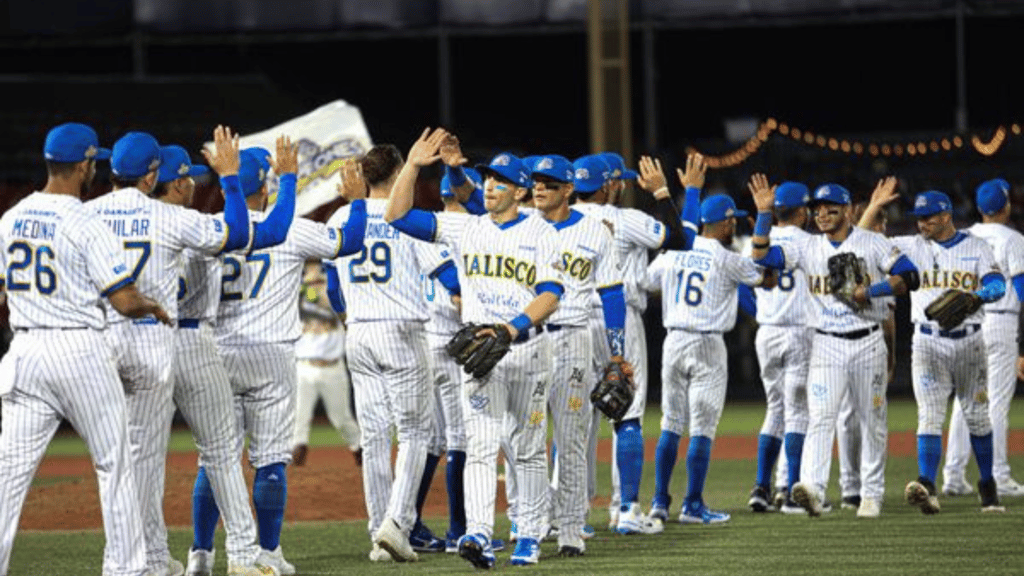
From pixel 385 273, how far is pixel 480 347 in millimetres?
1517

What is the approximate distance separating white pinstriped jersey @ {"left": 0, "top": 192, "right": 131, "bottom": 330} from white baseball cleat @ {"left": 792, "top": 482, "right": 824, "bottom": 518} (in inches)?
218

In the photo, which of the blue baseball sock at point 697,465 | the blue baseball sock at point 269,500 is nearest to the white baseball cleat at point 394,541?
the blue baseball sock at point 269,500

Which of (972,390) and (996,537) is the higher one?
(972,390)

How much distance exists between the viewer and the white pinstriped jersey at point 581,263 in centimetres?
1020

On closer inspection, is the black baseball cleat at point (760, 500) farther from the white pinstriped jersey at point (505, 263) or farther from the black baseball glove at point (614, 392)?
the white pinstriped jersey at point (505, 263)

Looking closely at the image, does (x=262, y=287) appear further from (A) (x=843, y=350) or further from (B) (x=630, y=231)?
(A) (x=843, y=350)

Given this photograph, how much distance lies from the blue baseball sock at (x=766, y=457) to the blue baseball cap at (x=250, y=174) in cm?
482

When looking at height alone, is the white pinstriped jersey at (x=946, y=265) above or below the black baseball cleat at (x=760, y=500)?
above

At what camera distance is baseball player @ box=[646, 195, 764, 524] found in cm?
1267

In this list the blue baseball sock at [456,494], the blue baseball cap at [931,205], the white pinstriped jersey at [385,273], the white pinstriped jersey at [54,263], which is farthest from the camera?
the blue baseball cap at [931,205]

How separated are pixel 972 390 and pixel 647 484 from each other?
3.86m

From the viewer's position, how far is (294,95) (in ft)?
111

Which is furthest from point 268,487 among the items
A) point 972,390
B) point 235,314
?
point 972,390

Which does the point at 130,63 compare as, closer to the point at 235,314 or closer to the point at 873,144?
the point at 873,144
